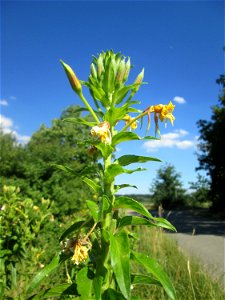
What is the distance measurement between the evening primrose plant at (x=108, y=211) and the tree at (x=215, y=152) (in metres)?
19.6

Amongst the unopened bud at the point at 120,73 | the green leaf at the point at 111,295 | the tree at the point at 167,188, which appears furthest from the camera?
the tree at the point at 167,188

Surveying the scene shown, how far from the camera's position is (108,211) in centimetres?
168

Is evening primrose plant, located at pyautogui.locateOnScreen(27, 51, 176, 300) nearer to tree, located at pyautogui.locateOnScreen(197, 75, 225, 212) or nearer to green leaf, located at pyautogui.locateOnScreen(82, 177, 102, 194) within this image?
green leaf, located at pyautogui.locateOnScreen(82, 177, 102, 194)

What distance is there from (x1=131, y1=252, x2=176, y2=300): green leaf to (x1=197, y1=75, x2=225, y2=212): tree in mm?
19905

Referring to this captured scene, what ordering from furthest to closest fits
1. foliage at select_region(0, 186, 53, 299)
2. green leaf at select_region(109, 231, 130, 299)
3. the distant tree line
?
1. the distant tree line
2. foliage at select_region(0, 186, 53, 299)
3. green leaf at select_region(109, 231, 130, 299)

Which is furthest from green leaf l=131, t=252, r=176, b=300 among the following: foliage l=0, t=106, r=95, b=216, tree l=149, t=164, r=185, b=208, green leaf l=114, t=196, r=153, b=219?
tree l=149, t=164, r=185, b=208

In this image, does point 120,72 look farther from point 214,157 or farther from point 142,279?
point 214,157

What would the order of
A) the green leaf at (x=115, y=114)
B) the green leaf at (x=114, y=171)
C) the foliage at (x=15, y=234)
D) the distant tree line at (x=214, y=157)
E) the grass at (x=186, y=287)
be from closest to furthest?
the green leaf at (x=114, y=171), the green leaf at (x=115, y=114), the foliage at (x=15, y=234), the grass at (x=186, y=287), the distant tree line at (x=214, y=157)

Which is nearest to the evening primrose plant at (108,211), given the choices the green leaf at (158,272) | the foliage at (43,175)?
the green leaf at (158,272)

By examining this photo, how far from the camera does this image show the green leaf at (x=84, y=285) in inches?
61.6

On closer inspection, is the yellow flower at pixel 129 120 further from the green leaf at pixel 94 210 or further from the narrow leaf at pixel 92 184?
the green leaf at pixel 94 210

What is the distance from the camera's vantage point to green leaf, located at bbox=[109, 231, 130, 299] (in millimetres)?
1364

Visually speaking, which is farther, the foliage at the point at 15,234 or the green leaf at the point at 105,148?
the foliage at the point at 15,234

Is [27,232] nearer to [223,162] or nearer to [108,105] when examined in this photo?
[108,105]
